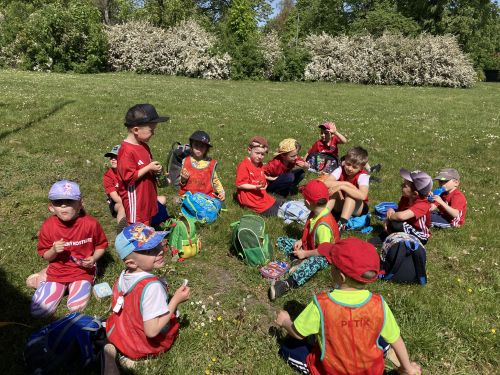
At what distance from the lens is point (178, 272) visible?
208 inches

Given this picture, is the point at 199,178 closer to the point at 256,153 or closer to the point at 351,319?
the point at 256,153

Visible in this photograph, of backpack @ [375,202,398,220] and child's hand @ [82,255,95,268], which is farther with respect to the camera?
backpack @ [375,202,398,220]

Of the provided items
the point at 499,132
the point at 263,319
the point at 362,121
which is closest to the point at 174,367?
the point at 263,319

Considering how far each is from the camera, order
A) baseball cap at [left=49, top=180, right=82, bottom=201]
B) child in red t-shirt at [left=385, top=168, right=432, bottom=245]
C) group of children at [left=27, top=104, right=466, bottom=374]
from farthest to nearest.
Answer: child in red t-shirt at [left=385, top=168, right=432, bottom=245], baseball cap at [left=49, top=180, right=82, bottom=201], group of children at [left=27, top=104, right=466, bottom=374]

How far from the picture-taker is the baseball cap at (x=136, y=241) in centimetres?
330

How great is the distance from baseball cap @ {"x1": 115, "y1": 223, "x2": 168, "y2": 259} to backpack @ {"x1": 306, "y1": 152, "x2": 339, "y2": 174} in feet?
19.6

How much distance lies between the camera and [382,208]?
23.5 ft

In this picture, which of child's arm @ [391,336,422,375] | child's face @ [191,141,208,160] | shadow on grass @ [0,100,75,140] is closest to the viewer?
child's arm @ [391,336,422,375]

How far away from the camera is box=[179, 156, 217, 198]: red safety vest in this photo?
6.86 metres

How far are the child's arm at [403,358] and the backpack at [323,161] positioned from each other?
5.73m

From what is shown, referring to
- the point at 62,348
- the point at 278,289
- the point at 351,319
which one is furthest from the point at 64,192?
the point at 351,319

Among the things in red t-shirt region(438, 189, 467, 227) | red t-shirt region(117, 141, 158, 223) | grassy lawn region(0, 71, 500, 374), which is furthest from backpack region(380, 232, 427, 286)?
red t-shirt region(117, 141, 158, 223)

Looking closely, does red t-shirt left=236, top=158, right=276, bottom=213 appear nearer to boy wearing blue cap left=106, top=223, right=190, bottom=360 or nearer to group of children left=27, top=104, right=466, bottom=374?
group of children left=27, top=104, right=466, bottom=374

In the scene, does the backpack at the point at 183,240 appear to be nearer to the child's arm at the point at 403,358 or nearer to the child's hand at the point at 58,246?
the child's hand at the point at 58,246
